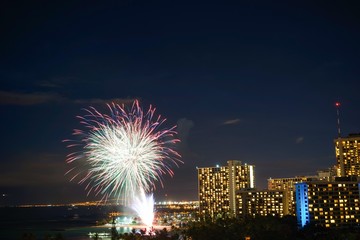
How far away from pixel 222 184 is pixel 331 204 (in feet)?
160

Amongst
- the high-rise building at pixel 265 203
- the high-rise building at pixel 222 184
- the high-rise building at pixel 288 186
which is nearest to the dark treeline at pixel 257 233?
the high-rise building at pixel 265 203

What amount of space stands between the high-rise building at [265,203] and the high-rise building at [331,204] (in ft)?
70.2

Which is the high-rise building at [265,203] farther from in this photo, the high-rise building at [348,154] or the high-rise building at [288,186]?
the high-rise building at [348,154]

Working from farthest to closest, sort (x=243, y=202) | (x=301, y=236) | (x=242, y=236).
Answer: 1. (x=243, y=202)
2. (x=301, y=236)
3. (x=242, y=236)

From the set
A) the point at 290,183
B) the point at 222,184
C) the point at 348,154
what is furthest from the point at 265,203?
the point at 290,183

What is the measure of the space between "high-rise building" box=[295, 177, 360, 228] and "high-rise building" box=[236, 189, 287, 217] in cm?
2139

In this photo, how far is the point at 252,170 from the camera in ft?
428

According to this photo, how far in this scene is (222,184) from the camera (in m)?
130

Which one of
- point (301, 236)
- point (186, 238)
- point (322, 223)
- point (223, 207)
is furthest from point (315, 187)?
point (223, 207)

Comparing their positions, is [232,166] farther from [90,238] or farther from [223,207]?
[90,238]

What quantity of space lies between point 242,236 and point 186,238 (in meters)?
16.0

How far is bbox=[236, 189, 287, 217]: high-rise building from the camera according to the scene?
10669cm

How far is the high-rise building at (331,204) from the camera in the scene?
83.4 meters

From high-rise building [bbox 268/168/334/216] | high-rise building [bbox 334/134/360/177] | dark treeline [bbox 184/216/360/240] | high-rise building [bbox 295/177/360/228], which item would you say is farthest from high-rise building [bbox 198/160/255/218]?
dark treeline [bbox 184/216/360/240]
